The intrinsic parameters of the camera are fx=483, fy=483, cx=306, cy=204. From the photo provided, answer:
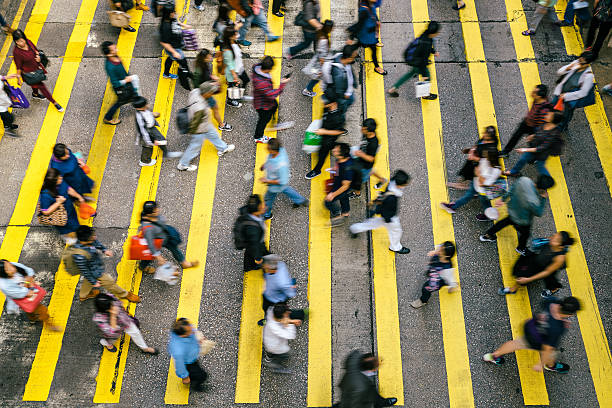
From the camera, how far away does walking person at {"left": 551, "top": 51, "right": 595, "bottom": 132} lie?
27.1ft

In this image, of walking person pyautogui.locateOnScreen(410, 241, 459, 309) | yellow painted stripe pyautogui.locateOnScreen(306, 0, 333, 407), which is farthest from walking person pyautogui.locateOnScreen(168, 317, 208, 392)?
walking person pyautogui.locateOnScreen(410, 241, 459, 309)

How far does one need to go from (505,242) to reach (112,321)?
6185mm

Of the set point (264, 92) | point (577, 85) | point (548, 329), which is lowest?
point (548, 329)

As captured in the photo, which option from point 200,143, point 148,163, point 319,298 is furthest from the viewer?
point 148,163

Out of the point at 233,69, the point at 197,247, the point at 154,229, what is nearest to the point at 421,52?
the point at 233,69

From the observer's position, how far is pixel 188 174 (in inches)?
354

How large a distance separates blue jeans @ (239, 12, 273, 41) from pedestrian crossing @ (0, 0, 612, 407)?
462 millimetres

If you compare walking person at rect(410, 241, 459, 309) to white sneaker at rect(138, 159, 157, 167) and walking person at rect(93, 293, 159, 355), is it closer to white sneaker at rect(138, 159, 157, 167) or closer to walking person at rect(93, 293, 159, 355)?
walking person at rect(93, 293, 159, 355)

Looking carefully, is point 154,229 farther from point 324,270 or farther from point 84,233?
point 324,270

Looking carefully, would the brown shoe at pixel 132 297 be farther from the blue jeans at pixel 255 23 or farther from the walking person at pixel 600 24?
the walking person at pixel 600 24

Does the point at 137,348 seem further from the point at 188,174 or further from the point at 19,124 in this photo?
the point at 19,124

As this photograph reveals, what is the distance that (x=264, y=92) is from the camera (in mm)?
8266

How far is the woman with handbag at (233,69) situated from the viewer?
8688 millimetres

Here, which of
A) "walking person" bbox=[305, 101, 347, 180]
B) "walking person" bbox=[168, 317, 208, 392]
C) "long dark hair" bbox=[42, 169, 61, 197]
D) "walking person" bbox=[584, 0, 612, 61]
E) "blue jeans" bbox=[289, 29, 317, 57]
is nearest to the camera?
"walking person" bbox=[168, 317, 208, 392]
